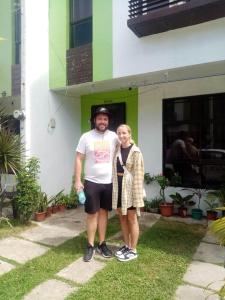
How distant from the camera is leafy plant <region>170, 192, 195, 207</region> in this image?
22.0 feet

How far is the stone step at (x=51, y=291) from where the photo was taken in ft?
11.2

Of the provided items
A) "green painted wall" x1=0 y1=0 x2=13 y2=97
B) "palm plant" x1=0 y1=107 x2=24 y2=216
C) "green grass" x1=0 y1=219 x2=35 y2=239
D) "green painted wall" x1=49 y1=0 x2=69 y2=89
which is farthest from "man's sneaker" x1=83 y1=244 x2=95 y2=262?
"green painted wall" x1=0 y1=0 x2=13 y2=97

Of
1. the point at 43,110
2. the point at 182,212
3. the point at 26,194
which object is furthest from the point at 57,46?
the point at 182,212

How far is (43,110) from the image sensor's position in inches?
278

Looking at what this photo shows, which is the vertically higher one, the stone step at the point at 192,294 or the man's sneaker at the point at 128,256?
the man's sneaker at the point at 128,256

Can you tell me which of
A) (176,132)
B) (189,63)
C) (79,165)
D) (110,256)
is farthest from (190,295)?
(176,132)

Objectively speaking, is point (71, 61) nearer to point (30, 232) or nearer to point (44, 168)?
point (44, 168)

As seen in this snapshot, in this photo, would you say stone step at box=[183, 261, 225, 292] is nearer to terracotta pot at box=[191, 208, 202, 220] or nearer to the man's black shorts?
the man's black shorts

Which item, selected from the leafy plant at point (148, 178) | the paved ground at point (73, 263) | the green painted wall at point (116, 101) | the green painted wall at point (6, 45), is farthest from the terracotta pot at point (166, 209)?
the green painted wall at point (6, 45)

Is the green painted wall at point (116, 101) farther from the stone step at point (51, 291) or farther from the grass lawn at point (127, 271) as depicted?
the stone step at point (51, 291)

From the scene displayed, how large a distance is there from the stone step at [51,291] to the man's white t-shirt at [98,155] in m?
1.44

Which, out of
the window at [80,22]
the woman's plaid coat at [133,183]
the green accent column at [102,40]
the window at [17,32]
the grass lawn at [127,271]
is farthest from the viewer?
the window at [17,32]

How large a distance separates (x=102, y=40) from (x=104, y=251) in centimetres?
432

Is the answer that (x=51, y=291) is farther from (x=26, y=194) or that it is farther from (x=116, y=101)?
(x=116, y=101)
